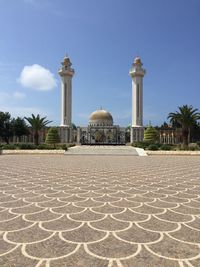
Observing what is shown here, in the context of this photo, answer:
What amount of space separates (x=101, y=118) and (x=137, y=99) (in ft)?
63.9

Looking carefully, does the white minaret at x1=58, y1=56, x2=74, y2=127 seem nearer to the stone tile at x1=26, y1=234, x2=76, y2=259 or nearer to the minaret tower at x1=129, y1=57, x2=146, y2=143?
the minaret tower at x1=129, y1=57, x2=146, y2=143

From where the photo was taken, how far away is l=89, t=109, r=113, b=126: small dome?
76.1 m

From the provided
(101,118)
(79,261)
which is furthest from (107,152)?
(101,118)

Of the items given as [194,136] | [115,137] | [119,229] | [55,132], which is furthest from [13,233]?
[194,136]

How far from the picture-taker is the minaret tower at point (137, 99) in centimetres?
5928

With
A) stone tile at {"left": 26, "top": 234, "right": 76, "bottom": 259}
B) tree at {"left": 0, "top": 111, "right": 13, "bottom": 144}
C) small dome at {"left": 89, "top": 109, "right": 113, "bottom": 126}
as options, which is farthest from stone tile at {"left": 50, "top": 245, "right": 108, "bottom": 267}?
small dome at {"left": 89, "top": 109, "right": 113, "bottom": 126}

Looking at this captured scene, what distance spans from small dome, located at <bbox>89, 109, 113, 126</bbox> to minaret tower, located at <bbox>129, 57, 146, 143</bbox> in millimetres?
17080

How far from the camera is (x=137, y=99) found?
5938 centimetres

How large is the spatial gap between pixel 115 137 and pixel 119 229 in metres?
65.5

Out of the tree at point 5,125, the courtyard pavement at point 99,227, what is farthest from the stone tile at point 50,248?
the tree at point 5,125

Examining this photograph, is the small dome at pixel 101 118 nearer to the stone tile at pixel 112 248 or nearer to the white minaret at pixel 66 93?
the white minaret at pixel 66 93

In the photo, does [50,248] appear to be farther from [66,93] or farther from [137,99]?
[66,93]

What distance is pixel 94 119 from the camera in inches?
3051

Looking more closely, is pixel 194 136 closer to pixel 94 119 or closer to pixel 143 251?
pixel 94 119
